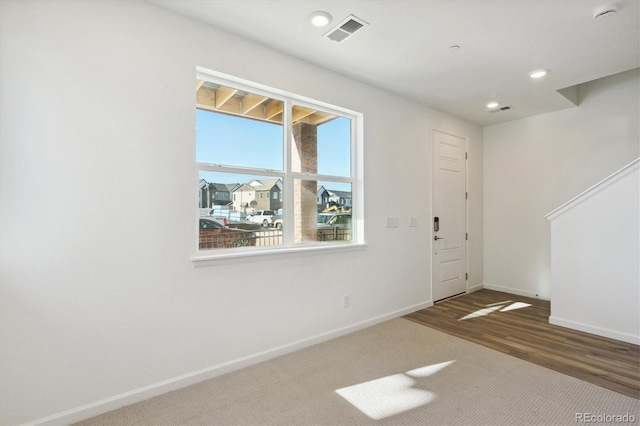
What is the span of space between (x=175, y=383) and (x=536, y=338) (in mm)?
3372

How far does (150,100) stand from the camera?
2172mm

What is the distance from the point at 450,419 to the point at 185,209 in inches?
90.0

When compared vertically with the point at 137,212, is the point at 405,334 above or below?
below

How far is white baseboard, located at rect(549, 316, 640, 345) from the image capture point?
2998 millimetres

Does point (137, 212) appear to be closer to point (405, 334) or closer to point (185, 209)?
point (185, 209)

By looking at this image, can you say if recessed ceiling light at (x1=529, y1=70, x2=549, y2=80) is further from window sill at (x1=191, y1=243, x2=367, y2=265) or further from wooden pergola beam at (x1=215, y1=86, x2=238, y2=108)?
wooden pergola beam at (x1=215, y1=86, x2=238, y2=108)

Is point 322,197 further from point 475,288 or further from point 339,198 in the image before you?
point 475,288

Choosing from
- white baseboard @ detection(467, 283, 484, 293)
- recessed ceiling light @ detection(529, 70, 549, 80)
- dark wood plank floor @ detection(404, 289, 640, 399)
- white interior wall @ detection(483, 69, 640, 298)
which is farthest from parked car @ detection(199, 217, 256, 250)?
white interior wall @ detection(483, 69, 640, 298)

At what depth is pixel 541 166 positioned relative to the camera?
4.61 m

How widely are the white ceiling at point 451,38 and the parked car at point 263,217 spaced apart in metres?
1.47

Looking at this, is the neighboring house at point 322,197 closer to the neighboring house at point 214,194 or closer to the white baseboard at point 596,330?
the neighboring house at point 214,194

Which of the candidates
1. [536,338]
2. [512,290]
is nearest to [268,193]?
[536,338]

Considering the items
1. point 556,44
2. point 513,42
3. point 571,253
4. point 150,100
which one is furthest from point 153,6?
point 571,253

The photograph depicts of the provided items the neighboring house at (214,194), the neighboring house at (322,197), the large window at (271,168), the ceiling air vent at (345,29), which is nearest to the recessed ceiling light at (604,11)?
the ceiling air vent at (345,29)
